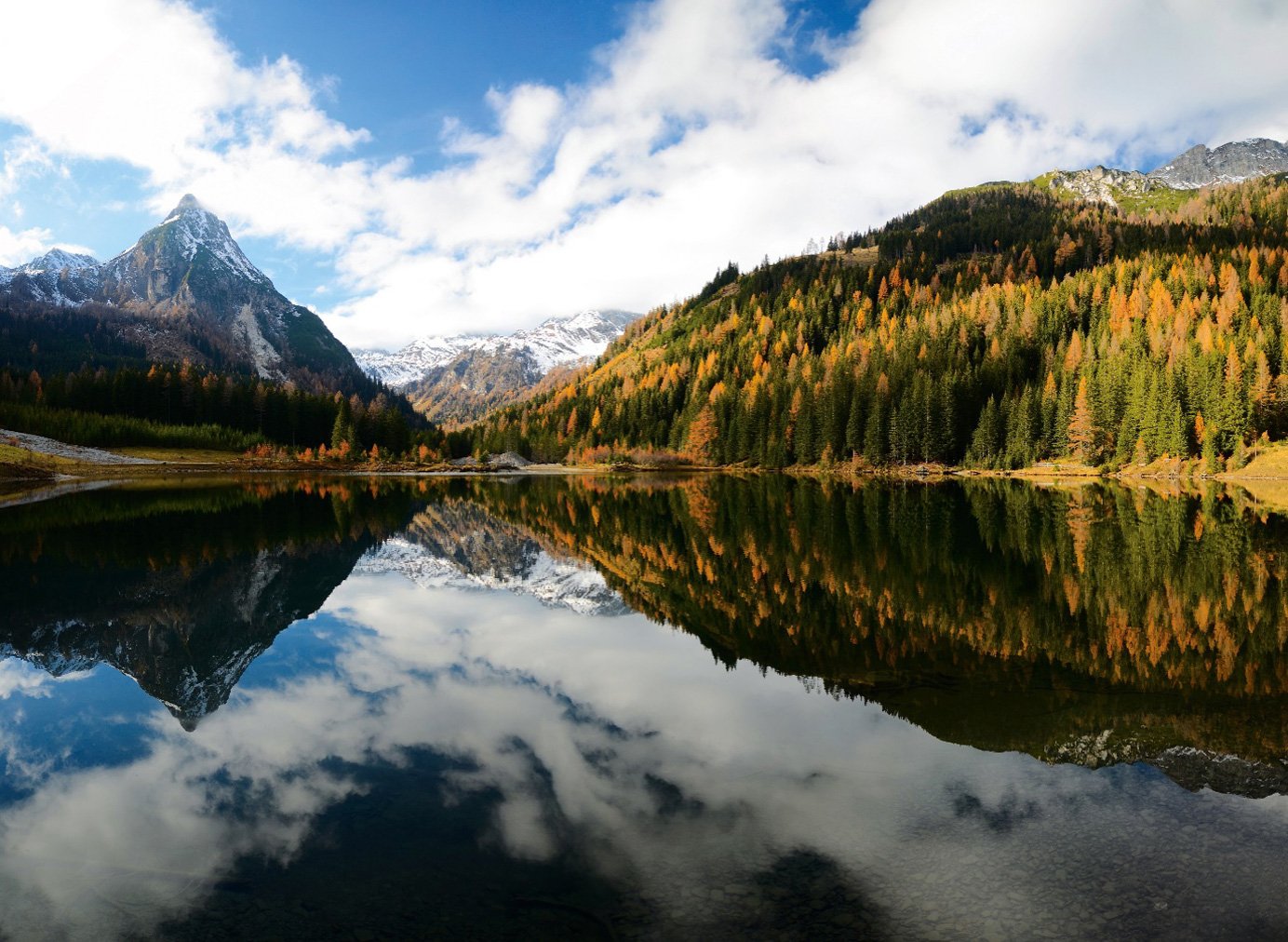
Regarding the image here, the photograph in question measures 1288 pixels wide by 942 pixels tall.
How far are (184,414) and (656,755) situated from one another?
180317 mm

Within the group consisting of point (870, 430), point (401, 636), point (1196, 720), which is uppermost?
point (870, 430)

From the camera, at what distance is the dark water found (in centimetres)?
605

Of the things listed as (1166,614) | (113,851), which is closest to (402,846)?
(113,851)

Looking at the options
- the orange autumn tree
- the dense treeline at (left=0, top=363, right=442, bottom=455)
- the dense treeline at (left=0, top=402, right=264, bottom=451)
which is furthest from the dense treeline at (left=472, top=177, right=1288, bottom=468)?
the dense treeline at (left=0, top=402, right=264, bottom=451)

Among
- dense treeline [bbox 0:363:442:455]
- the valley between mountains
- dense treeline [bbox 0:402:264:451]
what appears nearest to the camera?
the valley between mountains

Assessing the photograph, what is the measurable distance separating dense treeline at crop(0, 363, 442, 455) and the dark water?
133m

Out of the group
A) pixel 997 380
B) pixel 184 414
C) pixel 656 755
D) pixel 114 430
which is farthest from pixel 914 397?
pixel 184 414

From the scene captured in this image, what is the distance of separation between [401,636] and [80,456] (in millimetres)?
130386

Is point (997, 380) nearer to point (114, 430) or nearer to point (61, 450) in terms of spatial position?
point (61, 450)

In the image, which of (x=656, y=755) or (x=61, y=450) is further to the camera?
(x=61, y=450)

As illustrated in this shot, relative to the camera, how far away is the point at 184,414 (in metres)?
152

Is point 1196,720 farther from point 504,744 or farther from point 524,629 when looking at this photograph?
point 524,629

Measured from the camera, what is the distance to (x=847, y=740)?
948 centimetres

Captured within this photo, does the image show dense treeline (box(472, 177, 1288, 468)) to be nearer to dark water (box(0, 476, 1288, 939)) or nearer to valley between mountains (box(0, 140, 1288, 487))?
valley between mountains (box(0, 140, 1288, 487))
